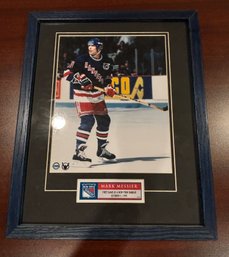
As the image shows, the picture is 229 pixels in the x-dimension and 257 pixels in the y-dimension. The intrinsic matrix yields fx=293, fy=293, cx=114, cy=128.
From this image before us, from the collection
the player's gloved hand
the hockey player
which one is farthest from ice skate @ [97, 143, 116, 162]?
the player's gloved hand

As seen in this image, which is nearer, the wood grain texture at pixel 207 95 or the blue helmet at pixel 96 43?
the wood grain texture at pixel 207 95

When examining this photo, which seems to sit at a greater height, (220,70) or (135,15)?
(135,15)

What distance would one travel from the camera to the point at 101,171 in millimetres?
650

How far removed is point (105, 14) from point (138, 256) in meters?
A: 0.59

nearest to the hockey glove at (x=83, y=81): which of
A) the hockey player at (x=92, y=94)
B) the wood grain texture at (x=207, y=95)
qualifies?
the hockey player at (x=92, y=94)

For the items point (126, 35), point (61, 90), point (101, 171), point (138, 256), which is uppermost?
point (126, 35)

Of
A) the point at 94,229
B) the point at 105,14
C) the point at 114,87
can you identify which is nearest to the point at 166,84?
the point at 114,87

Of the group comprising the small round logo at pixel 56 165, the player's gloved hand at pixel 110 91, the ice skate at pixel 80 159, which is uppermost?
the player's gloved hand at pixel 110 91

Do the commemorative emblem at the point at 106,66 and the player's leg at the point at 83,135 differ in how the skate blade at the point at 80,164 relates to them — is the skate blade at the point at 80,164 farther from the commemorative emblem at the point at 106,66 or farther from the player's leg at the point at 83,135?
the commemorative emblem at the point at 106,66

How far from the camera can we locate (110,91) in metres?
0.72

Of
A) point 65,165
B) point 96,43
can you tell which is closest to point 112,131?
point 65,165

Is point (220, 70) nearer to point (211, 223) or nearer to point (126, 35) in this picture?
point (126, 35)

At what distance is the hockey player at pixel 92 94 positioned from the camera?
0.67 meters

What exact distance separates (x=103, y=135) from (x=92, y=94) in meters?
0.11
